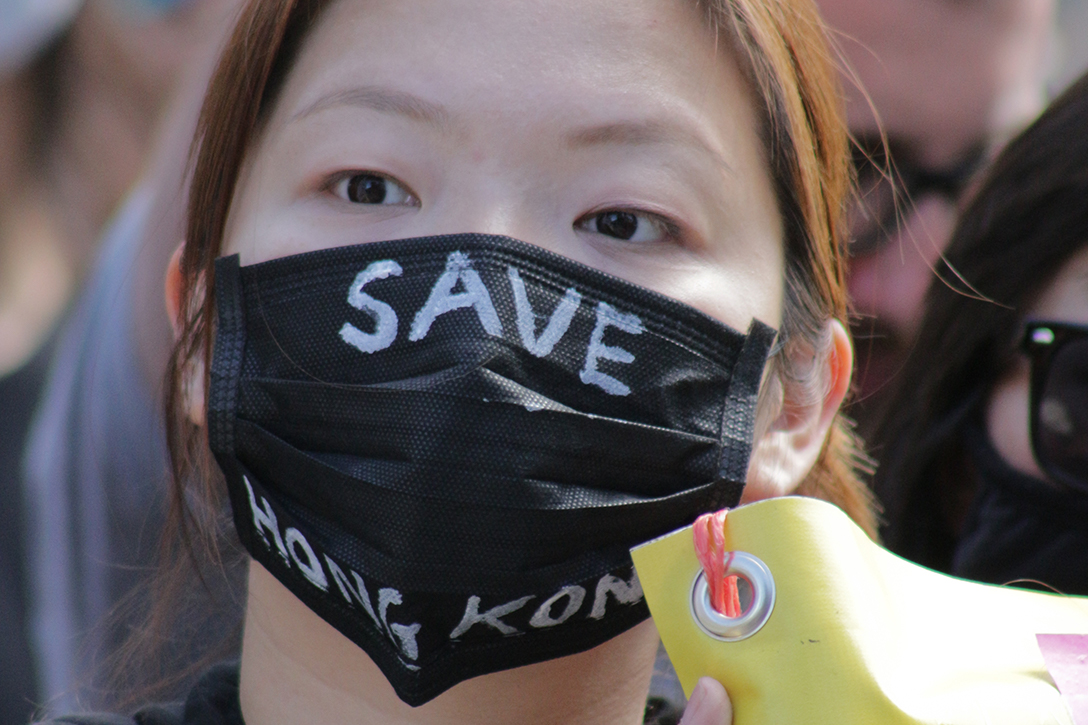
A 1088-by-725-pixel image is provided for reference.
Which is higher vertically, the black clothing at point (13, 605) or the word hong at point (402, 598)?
the word hong at point (402, 598)

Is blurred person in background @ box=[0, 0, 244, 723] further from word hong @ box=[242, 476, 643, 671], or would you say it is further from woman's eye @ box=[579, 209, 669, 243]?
woman's eye @ box=[579, 209, 669, 243]

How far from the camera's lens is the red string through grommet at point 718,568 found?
53.3 inches

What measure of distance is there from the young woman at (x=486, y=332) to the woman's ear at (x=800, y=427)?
10 mm

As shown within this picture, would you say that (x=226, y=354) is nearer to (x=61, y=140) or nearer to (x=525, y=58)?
(x=525, y=58)

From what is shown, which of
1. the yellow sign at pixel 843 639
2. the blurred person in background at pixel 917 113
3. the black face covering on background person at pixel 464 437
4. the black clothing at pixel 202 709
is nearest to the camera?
the yellow sign at pixel 843 639

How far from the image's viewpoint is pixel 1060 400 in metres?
2.43

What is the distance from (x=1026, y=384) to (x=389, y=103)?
1.65 m

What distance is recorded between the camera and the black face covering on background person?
4.91 feet

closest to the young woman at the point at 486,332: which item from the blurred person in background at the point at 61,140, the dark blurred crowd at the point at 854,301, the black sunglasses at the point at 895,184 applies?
the dark blurred crowd at the point at 854,301

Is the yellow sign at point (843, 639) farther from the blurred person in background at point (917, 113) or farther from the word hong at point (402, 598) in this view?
the blurred person in background at point (917, 113)

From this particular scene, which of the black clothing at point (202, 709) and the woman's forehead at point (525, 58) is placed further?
the black clothing at point (202, 709)

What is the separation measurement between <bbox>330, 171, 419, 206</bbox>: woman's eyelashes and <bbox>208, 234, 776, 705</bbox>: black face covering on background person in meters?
0.12

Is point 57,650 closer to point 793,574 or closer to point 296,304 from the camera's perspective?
point 296,304

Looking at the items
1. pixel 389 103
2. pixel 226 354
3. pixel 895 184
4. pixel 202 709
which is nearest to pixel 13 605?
pixel 202 709
